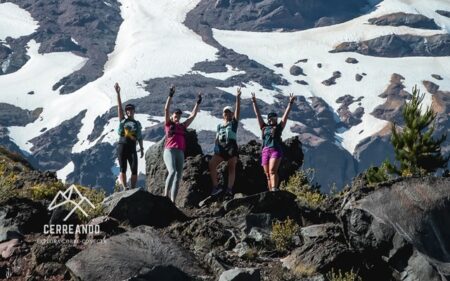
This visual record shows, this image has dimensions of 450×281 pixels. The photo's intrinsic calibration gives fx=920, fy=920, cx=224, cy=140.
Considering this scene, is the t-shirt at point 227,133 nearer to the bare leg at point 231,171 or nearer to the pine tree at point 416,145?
the bare leg at point 231,171

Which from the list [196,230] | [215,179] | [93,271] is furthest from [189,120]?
[93,271]

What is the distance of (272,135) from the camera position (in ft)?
56.1

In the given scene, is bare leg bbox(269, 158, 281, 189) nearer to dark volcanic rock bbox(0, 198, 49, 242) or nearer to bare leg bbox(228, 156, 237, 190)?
bare leg bbox(228, 156, 237, 190)

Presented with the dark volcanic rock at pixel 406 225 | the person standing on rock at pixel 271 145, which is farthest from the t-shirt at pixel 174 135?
the dark volcanic rock at pixel 406 225

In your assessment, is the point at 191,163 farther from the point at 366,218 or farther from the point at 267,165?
the point at 366,218

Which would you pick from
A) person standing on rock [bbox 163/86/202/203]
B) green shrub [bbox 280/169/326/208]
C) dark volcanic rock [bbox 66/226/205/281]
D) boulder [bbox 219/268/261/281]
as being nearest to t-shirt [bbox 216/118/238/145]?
person standing on rock [bbox 163/86/202/203]

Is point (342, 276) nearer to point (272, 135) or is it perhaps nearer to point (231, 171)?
point (231, 171)

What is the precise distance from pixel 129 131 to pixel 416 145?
7990 mm

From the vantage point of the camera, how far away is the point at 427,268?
11.7 m

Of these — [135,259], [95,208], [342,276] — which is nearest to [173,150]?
[95,208]

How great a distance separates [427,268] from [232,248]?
2753 mm

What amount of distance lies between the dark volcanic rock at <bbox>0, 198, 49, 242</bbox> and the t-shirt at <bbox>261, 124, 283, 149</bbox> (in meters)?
4.89

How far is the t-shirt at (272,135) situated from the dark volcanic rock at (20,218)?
4895 mm

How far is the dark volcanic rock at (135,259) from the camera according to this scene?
11195mm
